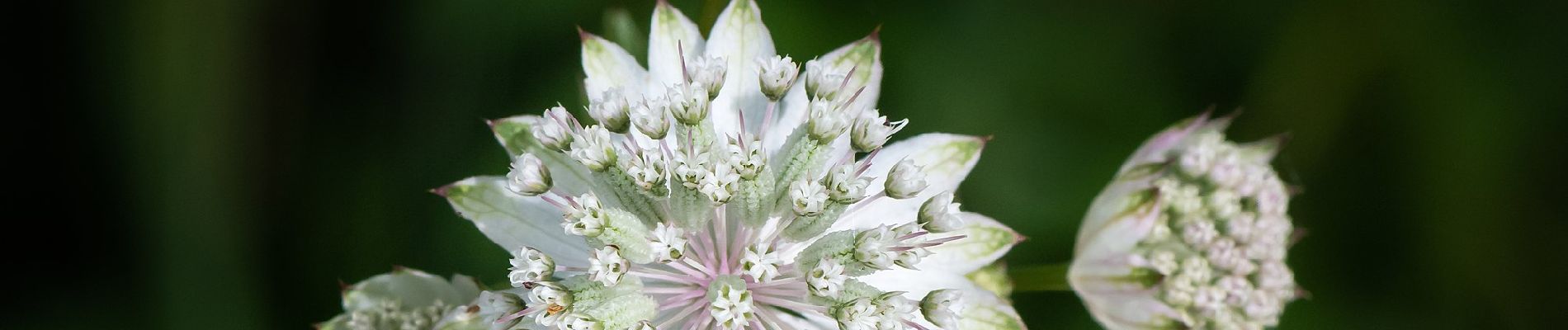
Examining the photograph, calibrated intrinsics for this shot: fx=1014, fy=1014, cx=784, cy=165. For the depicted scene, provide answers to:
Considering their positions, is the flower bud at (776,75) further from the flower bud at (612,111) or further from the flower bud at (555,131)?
the flower bud at (555,131)

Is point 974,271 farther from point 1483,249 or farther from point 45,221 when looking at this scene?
point 45,221

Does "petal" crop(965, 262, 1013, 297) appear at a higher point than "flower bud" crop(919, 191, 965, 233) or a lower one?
lower

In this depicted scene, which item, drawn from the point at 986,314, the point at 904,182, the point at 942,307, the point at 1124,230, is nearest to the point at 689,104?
the point at 904,182

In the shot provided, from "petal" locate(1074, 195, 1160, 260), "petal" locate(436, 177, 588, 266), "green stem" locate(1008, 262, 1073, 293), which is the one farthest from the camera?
"green stem" locate(1008, 262, 1073, 293)

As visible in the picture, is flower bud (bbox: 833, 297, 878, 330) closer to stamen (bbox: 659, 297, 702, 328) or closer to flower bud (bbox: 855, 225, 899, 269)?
flower bud (bbox: 855, 225, 899, 269)

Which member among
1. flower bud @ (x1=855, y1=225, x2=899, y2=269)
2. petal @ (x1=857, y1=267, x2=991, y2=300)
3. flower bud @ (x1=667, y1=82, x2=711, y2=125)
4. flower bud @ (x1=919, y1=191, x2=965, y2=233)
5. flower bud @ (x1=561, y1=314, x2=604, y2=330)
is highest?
flower bud @ (x1=667, y1=82, x2=711, y2=125)

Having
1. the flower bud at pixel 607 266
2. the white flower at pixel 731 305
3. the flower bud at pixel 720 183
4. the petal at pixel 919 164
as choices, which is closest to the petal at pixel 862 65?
the petal at pixel 919 164

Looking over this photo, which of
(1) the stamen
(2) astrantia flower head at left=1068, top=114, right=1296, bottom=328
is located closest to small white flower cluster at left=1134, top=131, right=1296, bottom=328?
(2) astrantia flower head at left=1068, top=114, right=1296, bottom=328

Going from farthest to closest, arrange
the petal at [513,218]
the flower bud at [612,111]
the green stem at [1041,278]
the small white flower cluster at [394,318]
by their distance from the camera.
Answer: the green stem at [1041,278]
the small white flower cluster at [394,318]
the petal at [513,218]
the flower bud at [612,111]

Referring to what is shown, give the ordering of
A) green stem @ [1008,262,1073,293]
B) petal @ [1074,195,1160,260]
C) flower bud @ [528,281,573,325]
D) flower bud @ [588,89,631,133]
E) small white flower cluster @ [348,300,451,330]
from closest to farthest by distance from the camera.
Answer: flower bud @ [528,281,573,325] → flower bud @ [588,89,631,133] → small white flower cluster @ [348,300,451,330] → petal @ [1074,195,1160,260] → green stem @ [1008,262,1073,293]
